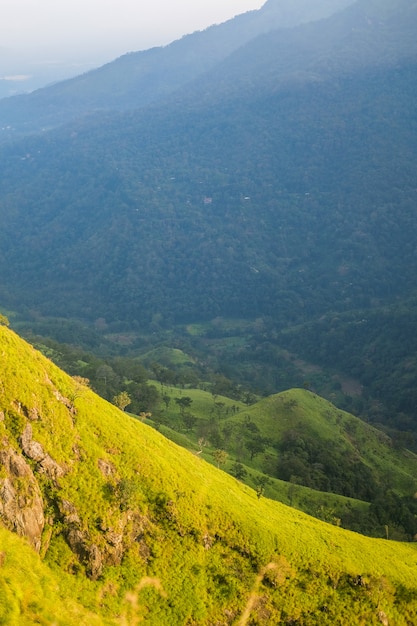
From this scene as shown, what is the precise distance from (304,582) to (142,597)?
1954 cm

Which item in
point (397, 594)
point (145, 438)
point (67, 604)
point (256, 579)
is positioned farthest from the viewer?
point (145, 438)

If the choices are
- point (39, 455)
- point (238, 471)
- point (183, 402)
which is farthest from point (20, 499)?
point (183, 402)

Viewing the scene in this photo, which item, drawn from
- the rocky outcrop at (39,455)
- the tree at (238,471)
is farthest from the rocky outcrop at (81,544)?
the tree at (238,471)

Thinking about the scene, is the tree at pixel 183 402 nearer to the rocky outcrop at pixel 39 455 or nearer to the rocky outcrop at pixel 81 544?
the rocky outcrop at pixel 39 455

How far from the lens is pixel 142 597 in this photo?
52.8m

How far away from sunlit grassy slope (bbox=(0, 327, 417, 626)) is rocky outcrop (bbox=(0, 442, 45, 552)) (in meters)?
0.81

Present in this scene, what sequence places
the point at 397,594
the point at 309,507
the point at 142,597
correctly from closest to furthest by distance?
the point at 142,597
the point at 397,594
the point at 309,507

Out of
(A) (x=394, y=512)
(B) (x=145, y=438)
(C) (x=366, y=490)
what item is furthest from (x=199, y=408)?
(B) (x=145, y=438)

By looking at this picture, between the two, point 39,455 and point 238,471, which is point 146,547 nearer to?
point 39,455

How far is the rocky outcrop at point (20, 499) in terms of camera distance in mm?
47969

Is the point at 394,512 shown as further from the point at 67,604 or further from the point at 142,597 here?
the point at 67,604

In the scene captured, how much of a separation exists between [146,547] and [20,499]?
15.4 meters

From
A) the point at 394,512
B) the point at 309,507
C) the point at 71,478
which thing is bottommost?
the point at 394,512

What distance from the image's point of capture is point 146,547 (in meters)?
56.3
